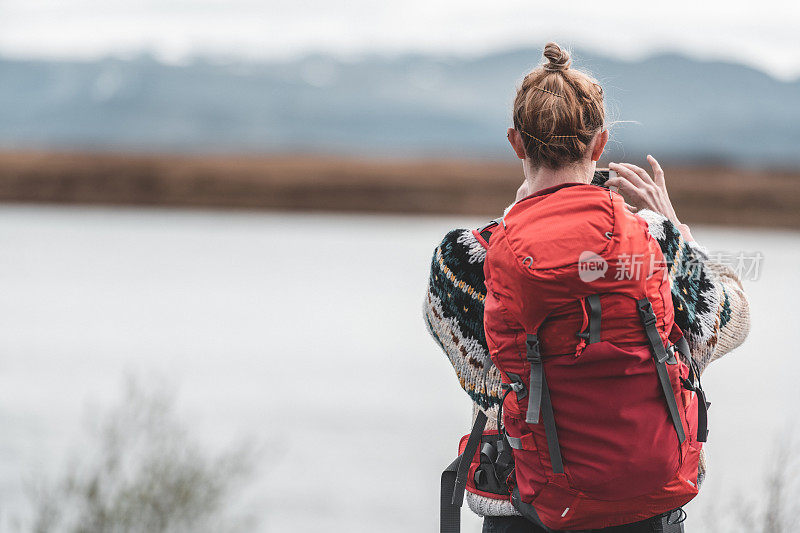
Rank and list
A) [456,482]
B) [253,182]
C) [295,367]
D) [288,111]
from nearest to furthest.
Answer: [456,482] → [295,367] → [253,182] → [288,111]

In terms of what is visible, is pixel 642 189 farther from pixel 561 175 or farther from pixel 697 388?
pixel 697 388

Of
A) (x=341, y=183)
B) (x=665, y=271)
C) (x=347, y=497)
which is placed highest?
(x=341, y=183)

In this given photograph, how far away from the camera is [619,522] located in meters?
1.40

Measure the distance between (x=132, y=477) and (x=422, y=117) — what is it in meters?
193

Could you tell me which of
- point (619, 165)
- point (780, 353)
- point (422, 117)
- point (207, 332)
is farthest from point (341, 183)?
point (422, 117)

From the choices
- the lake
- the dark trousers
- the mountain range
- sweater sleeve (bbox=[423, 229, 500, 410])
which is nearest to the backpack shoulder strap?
sweater sleeve (bbox=[423, 229, 500, 410])

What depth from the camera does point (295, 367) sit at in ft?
48.1

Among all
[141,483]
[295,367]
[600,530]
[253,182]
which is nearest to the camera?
[600,530]

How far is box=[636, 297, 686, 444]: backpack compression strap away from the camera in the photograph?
1338mm

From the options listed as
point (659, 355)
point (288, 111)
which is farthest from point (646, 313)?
point (288, 111)

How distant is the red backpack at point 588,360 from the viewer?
1.32 m

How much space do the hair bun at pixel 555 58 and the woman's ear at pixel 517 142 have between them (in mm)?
106

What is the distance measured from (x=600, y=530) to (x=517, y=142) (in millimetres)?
585

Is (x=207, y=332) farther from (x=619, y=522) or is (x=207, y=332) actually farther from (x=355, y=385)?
(x=619, y=522)
